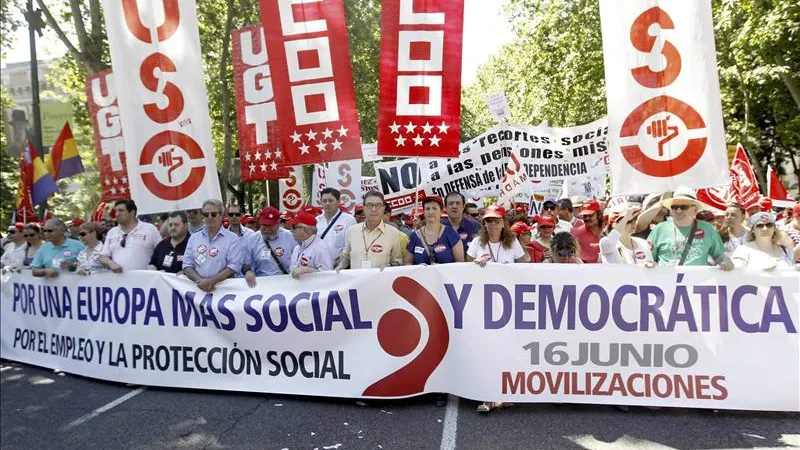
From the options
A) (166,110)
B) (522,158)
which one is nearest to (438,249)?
(166,110)

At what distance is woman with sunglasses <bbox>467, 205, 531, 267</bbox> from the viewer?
17.7 feet

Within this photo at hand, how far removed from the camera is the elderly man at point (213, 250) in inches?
237

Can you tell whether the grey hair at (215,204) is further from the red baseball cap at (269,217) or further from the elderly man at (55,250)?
the elderly man at (55,250)

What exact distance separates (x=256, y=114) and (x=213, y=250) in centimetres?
398

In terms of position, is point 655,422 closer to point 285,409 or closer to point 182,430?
point 285,409

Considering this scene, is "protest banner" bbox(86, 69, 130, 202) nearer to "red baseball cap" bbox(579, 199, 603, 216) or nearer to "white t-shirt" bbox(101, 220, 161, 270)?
"white t-shirt" bbox(101, 220, 161, 270)

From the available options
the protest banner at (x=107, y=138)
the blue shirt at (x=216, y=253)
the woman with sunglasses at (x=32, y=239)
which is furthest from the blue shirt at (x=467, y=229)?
the protest banner at (x=107, y=138)

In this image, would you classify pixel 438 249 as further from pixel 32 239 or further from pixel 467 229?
pixel 32 239

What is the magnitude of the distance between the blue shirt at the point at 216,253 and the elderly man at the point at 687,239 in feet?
12.4

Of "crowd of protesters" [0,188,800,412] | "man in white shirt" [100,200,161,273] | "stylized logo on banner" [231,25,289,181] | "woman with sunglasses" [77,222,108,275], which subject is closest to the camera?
"crowd of protesters" [0,188,800,412]

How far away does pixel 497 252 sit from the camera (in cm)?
543

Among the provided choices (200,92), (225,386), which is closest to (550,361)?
(225,386)

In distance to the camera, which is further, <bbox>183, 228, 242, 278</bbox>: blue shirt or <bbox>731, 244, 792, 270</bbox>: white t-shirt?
<bbox>183, 228, 242, 278</bbox>: blue shirt

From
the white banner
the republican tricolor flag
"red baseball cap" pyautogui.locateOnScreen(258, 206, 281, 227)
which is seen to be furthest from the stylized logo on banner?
the white banner
